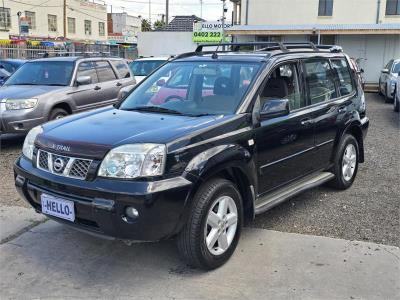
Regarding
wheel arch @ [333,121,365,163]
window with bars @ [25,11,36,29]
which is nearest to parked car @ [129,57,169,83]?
wheel arch @ [333,121,365,163]

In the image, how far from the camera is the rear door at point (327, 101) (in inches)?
205

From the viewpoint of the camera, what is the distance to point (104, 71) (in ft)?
33.8

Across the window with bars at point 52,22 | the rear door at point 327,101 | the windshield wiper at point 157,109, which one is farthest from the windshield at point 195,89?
the window with bars at point 52,22

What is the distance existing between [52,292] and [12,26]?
5127 cm

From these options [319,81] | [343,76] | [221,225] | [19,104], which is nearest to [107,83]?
[19,104]

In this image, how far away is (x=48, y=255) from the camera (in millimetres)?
4141

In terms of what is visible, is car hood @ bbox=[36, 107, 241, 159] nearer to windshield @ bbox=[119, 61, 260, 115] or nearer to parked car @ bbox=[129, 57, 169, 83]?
windshield @ bbox=[119, 61, 260, 115]

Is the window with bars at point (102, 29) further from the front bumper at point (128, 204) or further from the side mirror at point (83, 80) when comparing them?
the front bumper at point (128, 204)

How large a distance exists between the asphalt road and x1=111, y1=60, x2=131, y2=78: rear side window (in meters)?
3.66

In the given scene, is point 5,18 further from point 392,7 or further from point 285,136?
point 285,136

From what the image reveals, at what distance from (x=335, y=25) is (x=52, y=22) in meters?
39.0

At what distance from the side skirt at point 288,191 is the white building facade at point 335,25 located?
70.5ft

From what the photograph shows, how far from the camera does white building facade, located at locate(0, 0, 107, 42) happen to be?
4862cm

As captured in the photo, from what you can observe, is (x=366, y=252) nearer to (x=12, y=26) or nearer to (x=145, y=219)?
(x=145, y=219)
